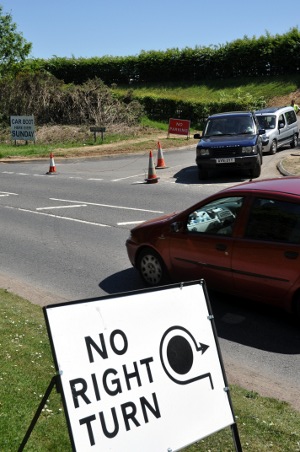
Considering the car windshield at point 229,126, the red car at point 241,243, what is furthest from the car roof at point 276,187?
the car windshield at point 229,126

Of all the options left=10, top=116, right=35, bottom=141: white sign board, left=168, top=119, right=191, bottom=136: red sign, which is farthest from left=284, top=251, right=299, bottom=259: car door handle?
left=10, top=116, right=35, bottom=141: white sign board

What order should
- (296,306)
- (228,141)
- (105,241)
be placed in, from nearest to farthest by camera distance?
(296,306) → (105,241) → (228,141)

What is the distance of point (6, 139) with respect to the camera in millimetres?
35656

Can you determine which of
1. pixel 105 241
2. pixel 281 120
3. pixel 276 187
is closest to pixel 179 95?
pixel 281 120

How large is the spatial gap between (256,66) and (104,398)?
1927 inches

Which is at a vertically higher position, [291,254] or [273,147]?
[273,147]

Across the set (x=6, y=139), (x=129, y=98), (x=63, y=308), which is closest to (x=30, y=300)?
(x=63, y=308)

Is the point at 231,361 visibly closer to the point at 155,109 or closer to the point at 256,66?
the point at 155,109

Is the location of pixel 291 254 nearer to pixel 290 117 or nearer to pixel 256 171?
pixel 256 171

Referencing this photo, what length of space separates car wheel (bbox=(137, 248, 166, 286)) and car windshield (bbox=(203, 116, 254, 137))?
1180 cm

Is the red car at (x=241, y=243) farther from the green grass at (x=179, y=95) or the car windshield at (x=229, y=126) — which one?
the green grass at (x=179, y=95)

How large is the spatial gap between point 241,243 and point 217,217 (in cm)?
59

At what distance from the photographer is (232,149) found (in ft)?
63.1

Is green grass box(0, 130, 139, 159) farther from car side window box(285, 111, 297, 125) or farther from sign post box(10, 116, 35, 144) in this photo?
car side window box(285, 111, 297, 125)
